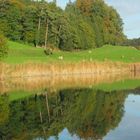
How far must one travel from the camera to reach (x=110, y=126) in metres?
21.6

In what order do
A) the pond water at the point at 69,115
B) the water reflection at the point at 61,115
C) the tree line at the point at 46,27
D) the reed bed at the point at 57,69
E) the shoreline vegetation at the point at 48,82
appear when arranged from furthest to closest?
1. the tree line at the point at 46,27
2. the reed bed at the point at 57,69
3. the shoreline vegetation at the point at 48,82
4. the water reflection at the point at 61,115
5. the pond water at the point at 69,115

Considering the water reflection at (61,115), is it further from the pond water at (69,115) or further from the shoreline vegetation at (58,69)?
the shoreline vegetation at (58,69)

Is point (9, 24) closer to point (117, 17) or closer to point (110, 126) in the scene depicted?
point (117, 17)

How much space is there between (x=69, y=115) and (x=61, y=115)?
1.89 feet

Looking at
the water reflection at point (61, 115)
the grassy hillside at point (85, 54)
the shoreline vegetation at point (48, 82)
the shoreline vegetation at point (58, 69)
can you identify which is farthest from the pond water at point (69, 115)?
the grassy hillside at point (85, 54)

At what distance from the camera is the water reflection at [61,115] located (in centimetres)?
2011

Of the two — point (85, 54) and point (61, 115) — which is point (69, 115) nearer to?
point (61, 115)

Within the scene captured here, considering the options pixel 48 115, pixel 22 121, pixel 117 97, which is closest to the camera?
pixel 22 121

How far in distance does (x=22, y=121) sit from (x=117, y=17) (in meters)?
96.6

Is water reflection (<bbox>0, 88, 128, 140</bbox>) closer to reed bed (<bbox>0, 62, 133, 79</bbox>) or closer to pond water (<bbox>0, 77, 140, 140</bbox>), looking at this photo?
pond water (<bbox>0, 77, 140, 140</bbox>)

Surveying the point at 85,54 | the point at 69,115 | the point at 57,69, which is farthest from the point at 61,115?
the point at 85,54

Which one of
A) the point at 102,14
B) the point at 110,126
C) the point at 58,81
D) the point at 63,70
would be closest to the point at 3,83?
the point at 58,81

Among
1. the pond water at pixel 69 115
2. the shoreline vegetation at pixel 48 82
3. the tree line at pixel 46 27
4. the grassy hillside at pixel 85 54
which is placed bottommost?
the shoreline vegetation at pixel 48 82

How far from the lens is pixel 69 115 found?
26.1 meters
